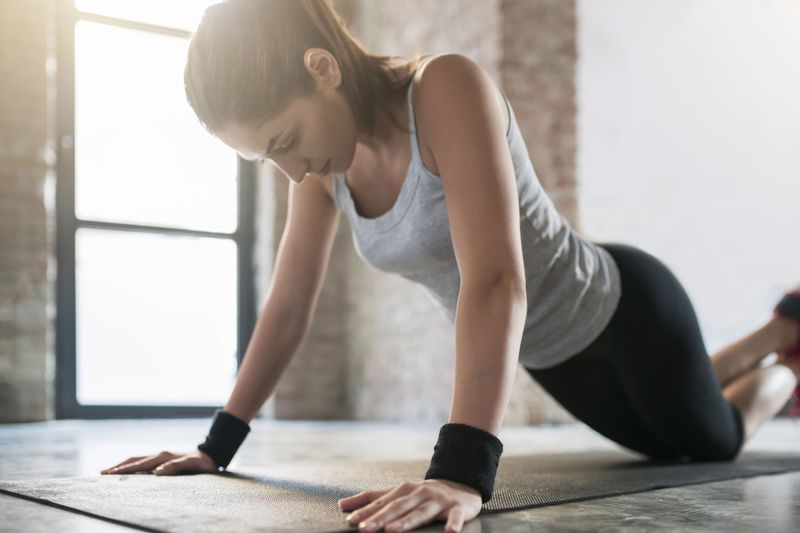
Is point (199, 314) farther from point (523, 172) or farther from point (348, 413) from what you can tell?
point (523, 172)

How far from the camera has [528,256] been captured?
1499mm

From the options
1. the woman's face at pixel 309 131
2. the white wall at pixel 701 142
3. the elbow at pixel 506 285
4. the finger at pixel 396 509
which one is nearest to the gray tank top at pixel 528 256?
the woman's face at pixel 309 131

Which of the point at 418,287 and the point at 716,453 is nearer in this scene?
the point at 716,453

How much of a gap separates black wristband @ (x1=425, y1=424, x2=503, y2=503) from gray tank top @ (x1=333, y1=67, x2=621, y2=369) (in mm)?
451

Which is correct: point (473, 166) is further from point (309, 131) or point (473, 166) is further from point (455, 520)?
point (455, 520)

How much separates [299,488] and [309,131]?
557mm

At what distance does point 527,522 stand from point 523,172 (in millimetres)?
613

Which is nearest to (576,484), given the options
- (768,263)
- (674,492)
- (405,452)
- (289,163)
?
(674,492)

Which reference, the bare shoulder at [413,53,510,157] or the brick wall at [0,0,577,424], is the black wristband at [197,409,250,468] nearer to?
the bare shoulder at [413,53,510,157]

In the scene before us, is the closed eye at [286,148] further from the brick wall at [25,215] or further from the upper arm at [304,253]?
the brick wall at [25,215]

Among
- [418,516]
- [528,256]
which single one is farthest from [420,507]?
[528,256]

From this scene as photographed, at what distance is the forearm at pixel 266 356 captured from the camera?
150 centimetres

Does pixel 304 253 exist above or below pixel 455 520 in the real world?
above

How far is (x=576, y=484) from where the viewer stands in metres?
1.44
